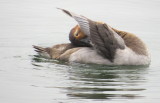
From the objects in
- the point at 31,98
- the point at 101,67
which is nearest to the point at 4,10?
the point at 101,67

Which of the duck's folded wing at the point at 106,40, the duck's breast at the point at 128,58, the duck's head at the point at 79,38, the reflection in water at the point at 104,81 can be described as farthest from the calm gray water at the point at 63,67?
the duck's head at the point at 79,38

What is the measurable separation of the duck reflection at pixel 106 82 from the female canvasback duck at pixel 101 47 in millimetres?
198

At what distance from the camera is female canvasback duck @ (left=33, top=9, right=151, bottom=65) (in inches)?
493

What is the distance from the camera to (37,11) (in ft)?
64.8

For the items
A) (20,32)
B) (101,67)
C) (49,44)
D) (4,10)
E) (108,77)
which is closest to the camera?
(108,77)

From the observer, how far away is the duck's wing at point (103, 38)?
12.5 m

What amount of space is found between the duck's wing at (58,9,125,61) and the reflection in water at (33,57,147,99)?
0.37m

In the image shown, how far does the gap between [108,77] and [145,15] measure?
315 inches

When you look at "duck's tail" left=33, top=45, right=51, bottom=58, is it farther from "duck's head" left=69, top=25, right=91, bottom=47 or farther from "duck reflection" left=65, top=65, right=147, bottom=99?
"duck reflection" left=65, top=65, right=147, bottom=99

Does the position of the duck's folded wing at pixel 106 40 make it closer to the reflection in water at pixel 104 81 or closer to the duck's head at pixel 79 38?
the reflection in water at pixel 104 81

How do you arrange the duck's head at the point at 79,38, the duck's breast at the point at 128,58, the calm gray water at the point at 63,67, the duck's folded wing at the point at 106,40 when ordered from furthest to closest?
the duck's head at the point at 79,38 → the duck's breast at the point at 128,58 → the duck's folded wing at the point at 106,40 → the calm gray water at the point at 63,67

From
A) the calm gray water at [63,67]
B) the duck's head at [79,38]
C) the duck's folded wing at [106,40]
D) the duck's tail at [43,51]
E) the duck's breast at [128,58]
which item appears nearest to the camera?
the calm gray water at [63,67]

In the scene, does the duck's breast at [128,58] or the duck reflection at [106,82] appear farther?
the duck's breast at [128,58]

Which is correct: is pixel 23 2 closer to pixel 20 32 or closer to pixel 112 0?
pixel 112 0
